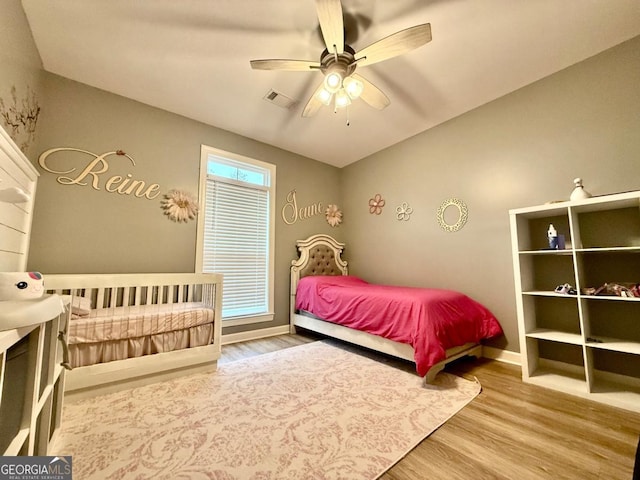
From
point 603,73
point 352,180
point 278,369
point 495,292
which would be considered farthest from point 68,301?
point 603,73

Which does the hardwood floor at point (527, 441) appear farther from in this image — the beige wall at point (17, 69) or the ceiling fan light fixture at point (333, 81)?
the beige wall at point (17, 69)

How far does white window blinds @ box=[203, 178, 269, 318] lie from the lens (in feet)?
10.8

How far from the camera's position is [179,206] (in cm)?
299

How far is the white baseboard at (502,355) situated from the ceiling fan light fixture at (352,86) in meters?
2.86

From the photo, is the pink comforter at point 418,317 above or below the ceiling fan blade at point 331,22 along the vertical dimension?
below

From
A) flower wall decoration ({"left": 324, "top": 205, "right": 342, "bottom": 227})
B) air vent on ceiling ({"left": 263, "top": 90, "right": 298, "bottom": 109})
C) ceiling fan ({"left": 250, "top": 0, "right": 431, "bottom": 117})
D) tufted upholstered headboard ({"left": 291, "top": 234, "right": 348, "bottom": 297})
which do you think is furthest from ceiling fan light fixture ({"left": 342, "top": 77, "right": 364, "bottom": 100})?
flower wall decoration ({"left": 324, "top": 205, "right": 342, "bottom": 227})

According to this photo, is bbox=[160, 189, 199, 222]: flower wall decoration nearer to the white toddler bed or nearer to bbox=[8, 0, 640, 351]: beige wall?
bbox=[8, 0, 640, 351]: beige wall

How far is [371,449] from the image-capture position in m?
1.36

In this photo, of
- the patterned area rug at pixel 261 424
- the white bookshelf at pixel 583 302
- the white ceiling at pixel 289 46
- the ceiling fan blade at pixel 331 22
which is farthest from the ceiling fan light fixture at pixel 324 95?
the patterned area rug at pixel 261 424

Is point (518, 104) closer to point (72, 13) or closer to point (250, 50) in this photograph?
point (250, 50)

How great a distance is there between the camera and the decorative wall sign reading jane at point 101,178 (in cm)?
240

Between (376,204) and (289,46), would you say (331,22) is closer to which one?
(289,46)

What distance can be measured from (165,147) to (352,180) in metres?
2.82

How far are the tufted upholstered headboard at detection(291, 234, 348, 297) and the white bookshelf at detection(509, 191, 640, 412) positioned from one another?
2508mm
